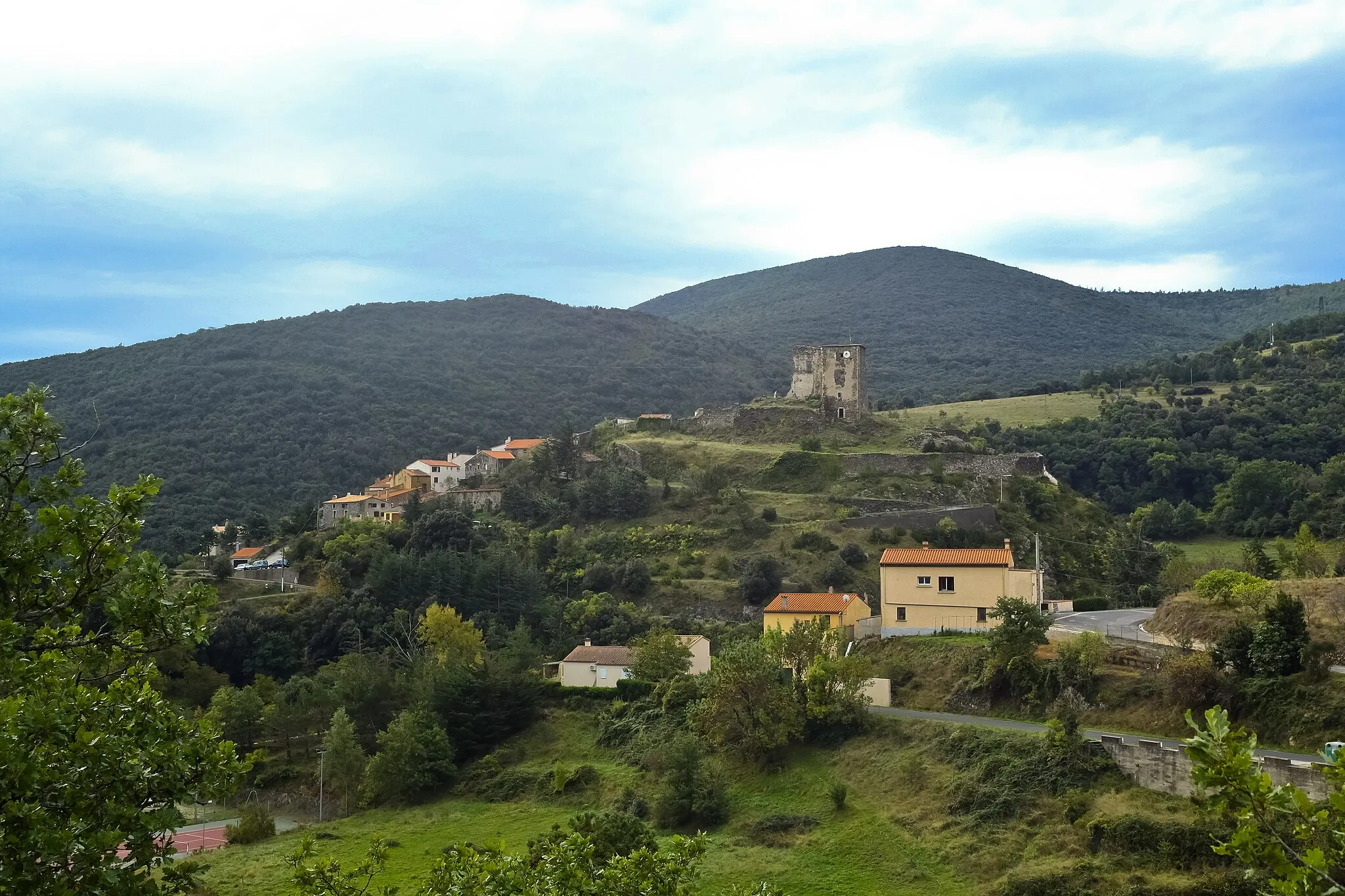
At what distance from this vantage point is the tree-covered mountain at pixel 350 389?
90.2 meters

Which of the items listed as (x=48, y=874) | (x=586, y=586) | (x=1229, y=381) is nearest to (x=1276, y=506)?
(x=1229, y=381)

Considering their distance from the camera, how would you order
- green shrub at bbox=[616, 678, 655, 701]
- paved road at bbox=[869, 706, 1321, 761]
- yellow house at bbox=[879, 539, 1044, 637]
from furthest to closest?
green shrub at bbox=[616, 678, 655, 701]
yellow house at bbox=[879, 539, 1044, 637]
paved road at bbox=[869, 706, 1321, 761]

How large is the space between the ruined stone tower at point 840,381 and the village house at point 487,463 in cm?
2315

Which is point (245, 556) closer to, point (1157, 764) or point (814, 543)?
point (814, 543)

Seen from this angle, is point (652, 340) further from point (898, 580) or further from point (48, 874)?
point (48, 874)

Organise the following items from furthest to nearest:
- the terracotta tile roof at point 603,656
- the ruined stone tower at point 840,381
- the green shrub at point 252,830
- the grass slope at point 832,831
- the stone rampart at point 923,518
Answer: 1. the ruined stone tower at point 840,381
2. the stone rampart at point 923,518
3. the terracotta tile roof at point 603,656
4. the green shrub at point 252,830
5. the grass slope at point 832,831

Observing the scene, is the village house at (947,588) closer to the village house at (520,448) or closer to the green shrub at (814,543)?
the green shrub at (814,543)

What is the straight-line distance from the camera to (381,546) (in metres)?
62.2

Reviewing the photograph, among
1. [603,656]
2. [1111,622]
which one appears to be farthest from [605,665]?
[1111,622]

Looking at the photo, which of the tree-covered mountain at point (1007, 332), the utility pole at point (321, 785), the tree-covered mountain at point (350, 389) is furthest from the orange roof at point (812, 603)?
the tree-covered mountain at point (1007, 332)

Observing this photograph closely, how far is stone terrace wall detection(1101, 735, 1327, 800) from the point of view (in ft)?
69.1

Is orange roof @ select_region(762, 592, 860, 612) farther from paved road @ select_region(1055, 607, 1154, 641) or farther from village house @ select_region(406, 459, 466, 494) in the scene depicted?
village house @ select_region(406, 459, 466, 494)

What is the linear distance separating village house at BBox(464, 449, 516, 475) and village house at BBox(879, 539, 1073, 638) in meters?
45.8

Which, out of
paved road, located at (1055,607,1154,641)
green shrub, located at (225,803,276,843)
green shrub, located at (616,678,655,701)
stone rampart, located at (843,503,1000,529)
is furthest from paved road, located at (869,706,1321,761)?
stone rampart, located at (843,503,1000,529)
